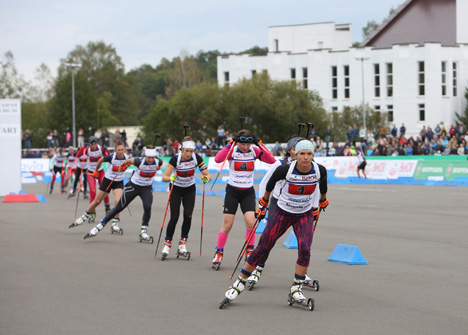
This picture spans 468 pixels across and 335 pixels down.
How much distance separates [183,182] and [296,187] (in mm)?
4435

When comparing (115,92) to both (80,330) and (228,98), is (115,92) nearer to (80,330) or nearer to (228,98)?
(228,98)

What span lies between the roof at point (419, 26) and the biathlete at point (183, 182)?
2667 inches

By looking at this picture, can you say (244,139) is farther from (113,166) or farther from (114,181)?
(114,181)

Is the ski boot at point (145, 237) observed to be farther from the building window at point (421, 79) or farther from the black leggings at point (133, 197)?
the building window at point (421, 79)

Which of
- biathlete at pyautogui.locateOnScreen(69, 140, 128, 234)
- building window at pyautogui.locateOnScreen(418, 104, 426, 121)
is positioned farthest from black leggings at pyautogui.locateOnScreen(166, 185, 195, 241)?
building window at pyautogui.locateOnScreen(418, 104, 426, 121)

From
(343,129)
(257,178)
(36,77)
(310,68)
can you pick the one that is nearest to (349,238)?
A: (257,178)

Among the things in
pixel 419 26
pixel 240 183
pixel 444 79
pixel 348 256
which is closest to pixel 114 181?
pixel 240 183

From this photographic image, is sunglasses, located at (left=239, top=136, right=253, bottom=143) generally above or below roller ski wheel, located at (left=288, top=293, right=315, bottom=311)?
above

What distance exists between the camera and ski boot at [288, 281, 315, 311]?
8.48 metres

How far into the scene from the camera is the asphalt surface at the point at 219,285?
778 centimetres

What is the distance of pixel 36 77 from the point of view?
4173 inches

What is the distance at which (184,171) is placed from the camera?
12797 millimetres

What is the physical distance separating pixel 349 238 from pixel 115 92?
107933 mm

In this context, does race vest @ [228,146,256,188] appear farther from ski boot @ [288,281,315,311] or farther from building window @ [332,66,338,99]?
building window @ [332,66,338,99]
